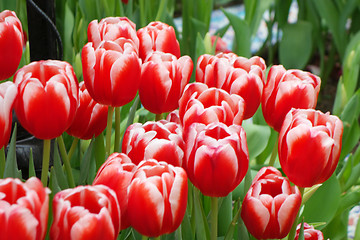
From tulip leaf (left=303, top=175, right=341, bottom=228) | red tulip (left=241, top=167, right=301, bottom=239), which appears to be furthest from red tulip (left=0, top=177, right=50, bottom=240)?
tulip leaf (left=303, top=175, right=341, bottom=228)

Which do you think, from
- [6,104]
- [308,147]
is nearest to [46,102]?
[6,104]

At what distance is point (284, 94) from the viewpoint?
684 millimetres

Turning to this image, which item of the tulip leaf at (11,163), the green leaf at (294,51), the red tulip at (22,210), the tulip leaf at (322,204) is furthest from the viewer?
the green leaf at (294,51)

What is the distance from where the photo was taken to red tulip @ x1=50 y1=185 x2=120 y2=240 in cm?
45

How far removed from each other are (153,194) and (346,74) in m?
1.23

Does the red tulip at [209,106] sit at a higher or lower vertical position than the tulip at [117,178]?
higher

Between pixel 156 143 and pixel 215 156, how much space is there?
2.2 inches

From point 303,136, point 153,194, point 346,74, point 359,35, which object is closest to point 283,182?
point 303,136

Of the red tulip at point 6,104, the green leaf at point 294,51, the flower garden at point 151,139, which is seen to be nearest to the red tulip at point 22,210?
the flower garden at point 151,139

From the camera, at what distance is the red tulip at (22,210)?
418mm

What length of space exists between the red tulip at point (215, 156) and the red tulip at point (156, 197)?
4 centimetres

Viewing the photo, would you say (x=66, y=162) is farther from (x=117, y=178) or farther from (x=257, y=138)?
(x=257, y=138)

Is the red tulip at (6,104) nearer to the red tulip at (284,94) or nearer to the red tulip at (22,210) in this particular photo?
the red tulip at (22,210)

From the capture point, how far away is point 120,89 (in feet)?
2.14
